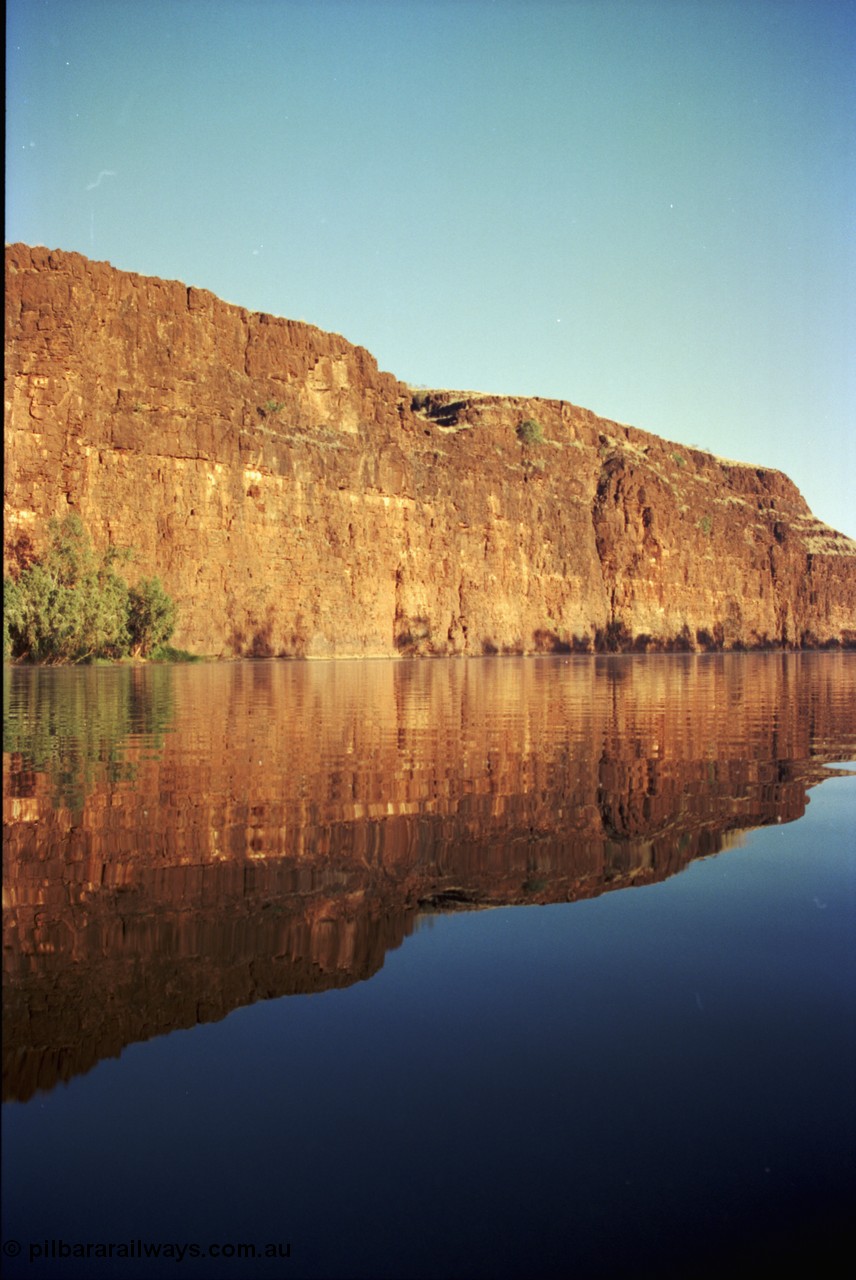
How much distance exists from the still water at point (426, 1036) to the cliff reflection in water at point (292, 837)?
0.09ft

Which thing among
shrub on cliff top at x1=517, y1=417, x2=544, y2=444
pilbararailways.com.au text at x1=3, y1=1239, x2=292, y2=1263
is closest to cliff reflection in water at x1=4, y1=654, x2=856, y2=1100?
pilbararailways.com.au text at x1=3, y1=1239, x2=292, y2=1263

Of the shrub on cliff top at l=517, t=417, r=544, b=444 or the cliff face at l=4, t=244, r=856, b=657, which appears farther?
the shrub on cliff top at l=517, t=417, r=544, b=444

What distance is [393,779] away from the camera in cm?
Answer: 864

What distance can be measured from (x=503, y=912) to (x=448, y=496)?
7936 cm

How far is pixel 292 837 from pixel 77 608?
3865cm

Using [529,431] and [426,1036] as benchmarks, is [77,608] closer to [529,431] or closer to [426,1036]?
[426,1036]

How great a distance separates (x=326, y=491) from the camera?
7175 cm

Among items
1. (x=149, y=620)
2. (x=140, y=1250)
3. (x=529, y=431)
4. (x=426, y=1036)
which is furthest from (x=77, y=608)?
(x=529, y=431)

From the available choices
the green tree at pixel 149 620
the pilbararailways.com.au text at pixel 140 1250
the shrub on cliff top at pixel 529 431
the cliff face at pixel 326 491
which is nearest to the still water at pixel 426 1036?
the pilbararailways.com.au text at pixel 140 1250

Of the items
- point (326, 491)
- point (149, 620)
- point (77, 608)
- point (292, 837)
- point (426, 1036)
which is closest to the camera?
point (426, 1036)

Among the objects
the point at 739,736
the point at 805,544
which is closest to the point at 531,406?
the point at 805,544

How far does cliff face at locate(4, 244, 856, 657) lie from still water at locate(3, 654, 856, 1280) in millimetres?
48575

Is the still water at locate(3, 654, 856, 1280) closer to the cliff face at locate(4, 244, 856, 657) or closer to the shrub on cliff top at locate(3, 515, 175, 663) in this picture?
the shrub on cliff top at locate(3, 515, 175, 663)

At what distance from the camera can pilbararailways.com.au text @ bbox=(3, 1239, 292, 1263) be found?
2174mm
